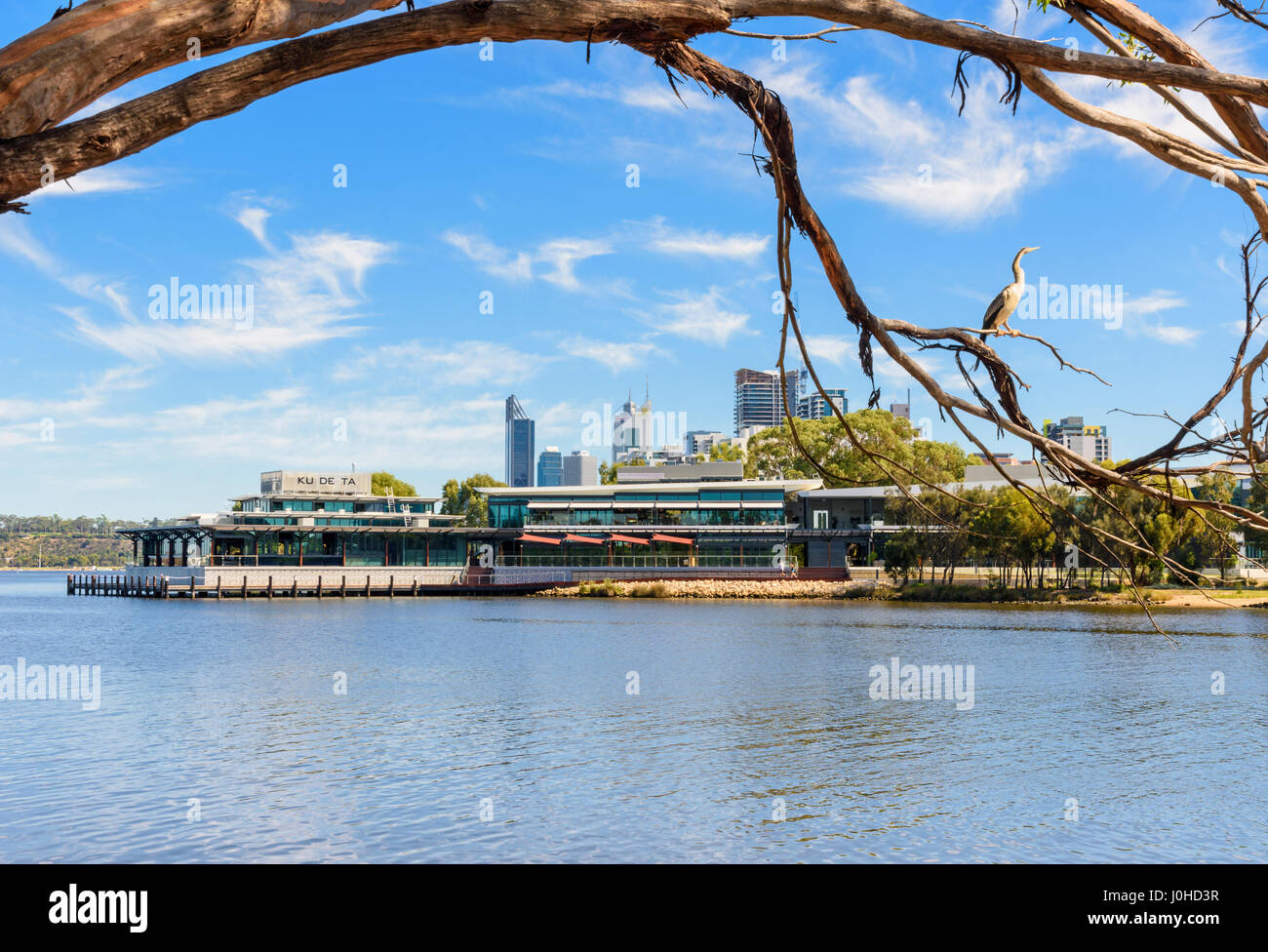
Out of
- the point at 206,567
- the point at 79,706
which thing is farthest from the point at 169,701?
the point at 206,567

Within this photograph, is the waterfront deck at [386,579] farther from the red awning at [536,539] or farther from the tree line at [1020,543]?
the tree line at [1020,543]

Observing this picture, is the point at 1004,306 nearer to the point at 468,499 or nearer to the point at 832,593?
the point at 832,593

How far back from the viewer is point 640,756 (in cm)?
1969

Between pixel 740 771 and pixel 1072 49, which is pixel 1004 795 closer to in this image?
pixel 740 771

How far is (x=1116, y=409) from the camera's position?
3768 mm

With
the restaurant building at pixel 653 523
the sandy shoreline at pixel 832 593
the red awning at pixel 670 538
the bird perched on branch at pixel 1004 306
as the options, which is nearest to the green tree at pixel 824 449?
the restaurant building at pixel 653 523

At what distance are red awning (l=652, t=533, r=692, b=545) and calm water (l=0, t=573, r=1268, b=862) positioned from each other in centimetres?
3899

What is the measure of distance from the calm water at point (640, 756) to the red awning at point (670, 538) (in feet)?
128

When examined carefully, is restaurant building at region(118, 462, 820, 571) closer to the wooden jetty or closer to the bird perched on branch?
the wooden jetty

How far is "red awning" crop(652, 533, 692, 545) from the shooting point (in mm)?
79750

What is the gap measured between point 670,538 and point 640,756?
61.2 metres
